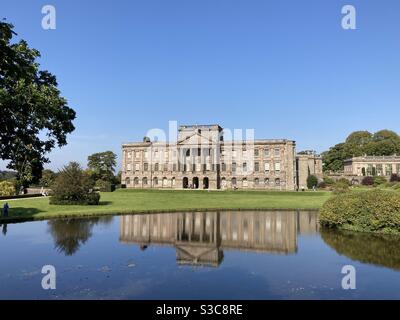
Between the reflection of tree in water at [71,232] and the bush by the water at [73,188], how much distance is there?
8356 mm

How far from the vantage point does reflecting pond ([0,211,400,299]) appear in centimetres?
920

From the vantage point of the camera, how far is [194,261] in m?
12.6

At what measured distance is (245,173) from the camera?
68.0 metres

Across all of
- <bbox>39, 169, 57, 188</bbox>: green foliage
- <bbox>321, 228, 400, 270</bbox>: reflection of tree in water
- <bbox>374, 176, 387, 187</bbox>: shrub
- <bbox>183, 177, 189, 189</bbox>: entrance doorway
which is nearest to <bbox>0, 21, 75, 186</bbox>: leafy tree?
<bbox>321, 228, 400, 270</bbox>: reflection of tree in water

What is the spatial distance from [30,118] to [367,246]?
21.3 meters

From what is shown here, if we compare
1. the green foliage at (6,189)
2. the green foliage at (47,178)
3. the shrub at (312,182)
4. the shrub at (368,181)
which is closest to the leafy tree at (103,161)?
the green foliage at (47,178)

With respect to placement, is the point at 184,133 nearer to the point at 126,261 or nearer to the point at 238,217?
the point at 238,217

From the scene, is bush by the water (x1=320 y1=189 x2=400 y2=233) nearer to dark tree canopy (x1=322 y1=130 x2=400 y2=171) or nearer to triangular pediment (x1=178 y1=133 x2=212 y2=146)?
triangular pediment (x1=178 y1=133 x2=212 y2=146)

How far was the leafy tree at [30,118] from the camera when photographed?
66.8 ft

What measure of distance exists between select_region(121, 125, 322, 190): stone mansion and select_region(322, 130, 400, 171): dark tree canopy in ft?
80.5

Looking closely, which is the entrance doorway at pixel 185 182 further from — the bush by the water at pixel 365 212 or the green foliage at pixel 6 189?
the bush by the water at pixel 365 212

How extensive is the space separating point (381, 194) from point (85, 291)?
1627cm

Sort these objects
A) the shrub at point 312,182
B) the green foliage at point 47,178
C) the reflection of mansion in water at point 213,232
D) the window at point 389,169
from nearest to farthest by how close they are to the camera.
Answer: the reflection of mansion in water at point 213,232 < the green foliage at point 47,178 < the shrub at point 312,182 < the window at point 389,169
